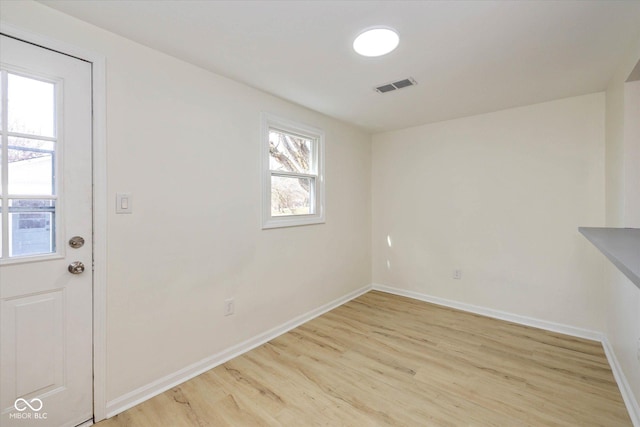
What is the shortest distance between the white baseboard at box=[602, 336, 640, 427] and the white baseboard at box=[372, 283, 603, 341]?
8.3 inches

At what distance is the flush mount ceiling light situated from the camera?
5.64 feet

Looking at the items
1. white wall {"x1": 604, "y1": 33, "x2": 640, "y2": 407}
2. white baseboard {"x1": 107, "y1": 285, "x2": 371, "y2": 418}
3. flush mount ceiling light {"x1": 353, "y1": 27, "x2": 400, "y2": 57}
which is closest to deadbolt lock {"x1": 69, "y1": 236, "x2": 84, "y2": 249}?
white baseboard {"x1": 107, "y1": 285, "x2": 371, "y2": 418}

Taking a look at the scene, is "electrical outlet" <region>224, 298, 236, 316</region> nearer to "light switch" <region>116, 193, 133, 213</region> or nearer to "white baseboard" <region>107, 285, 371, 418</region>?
"white baseboard" <region>107, 285, 371, 418</region>

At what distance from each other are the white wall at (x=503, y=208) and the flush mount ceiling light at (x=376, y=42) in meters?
1.98

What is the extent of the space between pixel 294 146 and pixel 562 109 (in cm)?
270

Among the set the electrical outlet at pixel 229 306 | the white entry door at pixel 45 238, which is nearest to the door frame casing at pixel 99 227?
the white entry door at pixel 45 238

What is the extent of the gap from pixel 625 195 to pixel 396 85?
184cm

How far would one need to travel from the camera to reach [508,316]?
3139 mm

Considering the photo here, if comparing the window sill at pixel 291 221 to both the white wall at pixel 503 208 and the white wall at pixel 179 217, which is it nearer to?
the white wall at pixel 179 217

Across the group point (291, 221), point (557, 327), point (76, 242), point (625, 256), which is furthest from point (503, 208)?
point (76, 242)

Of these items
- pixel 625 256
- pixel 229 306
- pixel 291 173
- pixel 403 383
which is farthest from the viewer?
pixel 291 173

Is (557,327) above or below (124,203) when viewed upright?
below

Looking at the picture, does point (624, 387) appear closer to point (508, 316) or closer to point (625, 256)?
point (508, 316)

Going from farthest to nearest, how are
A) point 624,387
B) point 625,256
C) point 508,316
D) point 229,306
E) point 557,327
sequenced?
point 508,316 < point 557,327 < point 229,306 < point 624,387 < point 625,256
